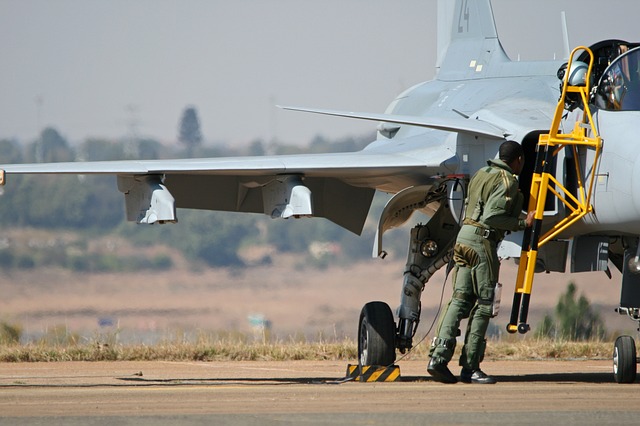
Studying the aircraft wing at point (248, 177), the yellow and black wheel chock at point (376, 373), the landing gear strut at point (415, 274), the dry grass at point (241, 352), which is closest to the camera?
the yellow and black wheel chock at point (376, 373)

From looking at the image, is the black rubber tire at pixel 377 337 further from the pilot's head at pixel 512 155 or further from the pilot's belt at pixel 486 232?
the pilot's head at pixel 512 155

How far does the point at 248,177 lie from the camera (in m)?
13.3

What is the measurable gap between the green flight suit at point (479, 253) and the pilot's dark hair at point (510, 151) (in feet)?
0.18

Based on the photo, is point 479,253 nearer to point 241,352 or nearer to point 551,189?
point 551,189

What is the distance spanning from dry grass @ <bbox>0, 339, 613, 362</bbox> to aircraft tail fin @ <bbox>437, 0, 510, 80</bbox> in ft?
12.7

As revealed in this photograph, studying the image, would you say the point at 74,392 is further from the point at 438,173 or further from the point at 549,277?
the point at 549,277

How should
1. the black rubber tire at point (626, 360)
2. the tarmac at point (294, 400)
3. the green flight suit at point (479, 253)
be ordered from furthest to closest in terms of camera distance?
1. the black rubber tire at point (626, 360)
2. the green flight suit at point (479, 253)
3. the tarmac at point (294, 400)

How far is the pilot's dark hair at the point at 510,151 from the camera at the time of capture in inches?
420

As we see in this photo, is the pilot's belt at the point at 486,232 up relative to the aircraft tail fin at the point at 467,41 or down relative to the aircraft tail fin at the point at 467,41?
down

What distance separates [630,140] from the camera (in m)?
10.5

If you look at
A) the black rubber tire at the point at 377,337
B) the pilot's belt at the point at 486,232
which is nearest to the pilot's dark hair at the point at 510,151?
the pilot's belt at the point at 486,232

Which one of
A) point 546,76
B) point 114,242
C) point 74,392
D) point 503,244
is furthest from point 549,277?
point 74,392

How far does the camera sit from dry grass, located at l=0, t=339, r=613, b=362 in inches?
609

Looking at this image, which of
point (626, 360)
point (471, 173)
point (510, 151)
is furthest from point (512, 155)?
point (626, 360)
